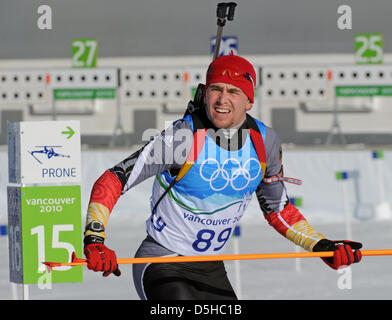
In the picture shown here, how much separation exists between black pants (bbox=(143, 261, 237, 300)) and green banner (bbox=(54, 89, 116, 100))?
51.6 feet

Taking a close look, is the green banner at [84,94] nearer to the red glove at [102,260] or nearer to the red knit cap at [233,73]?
the red knit cap at [233,73]

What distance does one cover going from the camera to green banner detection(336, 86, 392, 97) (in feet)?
63.6

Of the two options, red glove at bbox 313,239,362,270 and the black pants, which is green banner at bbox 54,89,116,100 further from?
red glove at bbox 313,239,362,270

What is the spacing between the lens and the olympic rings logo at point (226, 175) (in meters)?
4.07

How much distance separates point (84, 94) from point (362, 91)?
661cm

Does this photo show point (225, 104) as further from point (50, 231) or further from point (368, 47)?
point (368, 47)

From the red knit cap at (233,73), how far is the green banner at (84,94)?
15662mm

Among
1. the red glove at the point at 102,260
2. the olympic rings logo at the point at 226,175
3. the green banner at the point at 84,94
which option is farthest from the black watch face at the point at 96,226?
the green banner at the point at 84,94

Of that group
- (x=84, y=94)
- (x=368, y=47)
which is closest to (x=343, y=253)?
(x=84, y=94)

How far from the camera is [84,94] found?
65.6ft

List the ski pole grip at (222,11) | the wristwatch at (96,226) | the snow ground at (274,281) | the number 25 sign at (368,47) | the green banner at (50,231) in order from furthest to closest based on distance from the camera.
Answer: the number 25 sign at (368,47), the snow ground at (274,281), the green banner at (50,231), the ski pole grip at (222,11), the wristwatch at (96,226)

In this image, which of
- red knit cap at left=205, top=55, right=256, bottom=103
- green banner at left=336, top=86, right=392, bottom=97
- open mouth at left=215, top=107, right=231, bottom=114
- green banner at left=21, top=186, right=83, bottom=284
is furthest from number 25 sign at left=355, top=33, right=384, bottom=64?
open mouth at left=215, top=107, right=231, bottom=114

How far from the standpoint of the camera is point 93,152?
12.6 meters
